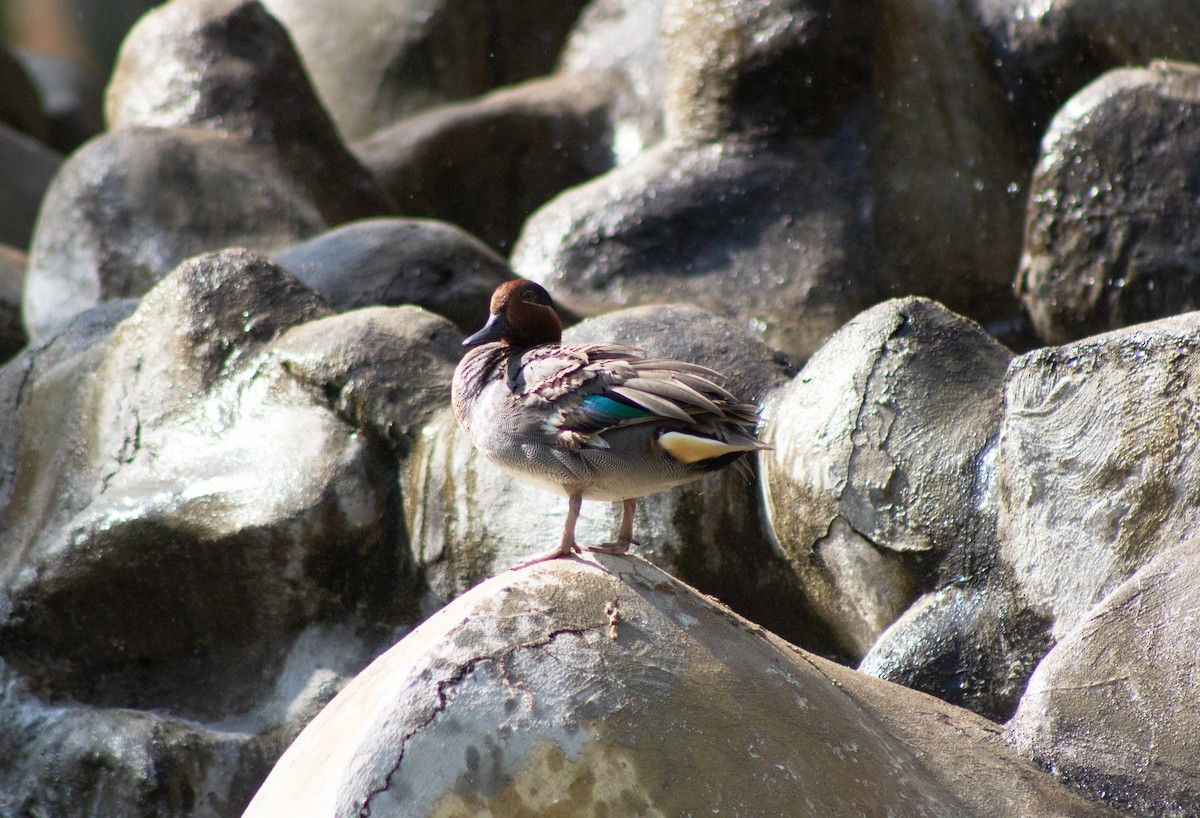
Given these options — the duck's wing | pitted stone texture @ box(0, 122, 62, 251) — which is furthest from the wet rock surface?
pitted stone texture @ box(0, 122, 62, 251)

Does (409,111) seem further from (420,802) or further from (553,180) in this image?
(420,802)

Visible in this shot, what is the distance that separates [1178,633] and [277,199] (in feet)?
19.4

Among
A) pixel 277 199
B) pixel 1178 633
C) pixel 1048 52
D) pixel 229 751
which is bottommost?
pixel 229 751

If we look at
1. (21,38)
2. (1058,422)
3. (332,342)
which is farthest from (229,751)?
(21,38)

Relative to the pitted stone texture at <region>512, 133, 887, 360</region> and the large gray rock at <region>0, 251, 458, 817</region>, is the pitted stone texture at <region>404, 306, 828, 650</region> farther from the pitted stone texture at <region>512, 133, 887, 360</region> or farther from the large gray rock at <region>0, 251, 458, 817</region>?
the pitted stone texture at <region>512, 133, 887, 360</region>

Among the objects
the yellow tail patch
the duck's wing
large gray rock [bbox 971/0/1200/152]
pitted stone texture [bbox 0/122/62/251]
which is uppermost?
large gray rock [bbox 971/0/1200/152]

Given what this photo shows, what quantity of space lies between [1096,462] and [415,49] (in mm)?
7713

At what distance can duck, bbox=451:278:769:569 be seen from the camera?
3.07 meters

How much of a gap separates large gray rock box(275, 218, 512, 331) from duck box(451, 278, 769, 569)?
281 centimetres

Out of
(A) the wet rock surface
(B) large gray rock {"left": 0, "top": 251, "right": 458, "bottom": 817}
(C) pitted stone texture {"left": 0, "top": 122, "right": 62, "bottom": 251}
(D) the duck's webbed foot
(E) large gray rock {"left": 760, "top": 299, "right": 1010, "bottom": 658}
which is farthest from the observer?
(C) pitted stone texture {"left": 0, "top": 122, "right": 62, "bottom": 251}

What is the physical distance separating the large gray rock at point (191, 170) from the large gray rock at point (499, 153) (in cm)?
70

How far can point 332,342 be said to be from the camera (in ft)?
16.4

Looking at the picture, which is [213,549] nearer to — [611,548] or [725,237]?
[611,548]

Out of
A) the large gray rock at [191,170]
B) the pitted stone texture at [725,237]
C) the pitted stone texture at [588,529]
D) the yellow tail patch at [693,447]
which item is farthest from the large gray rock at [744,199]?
the yellow tail patch at [693,447]
